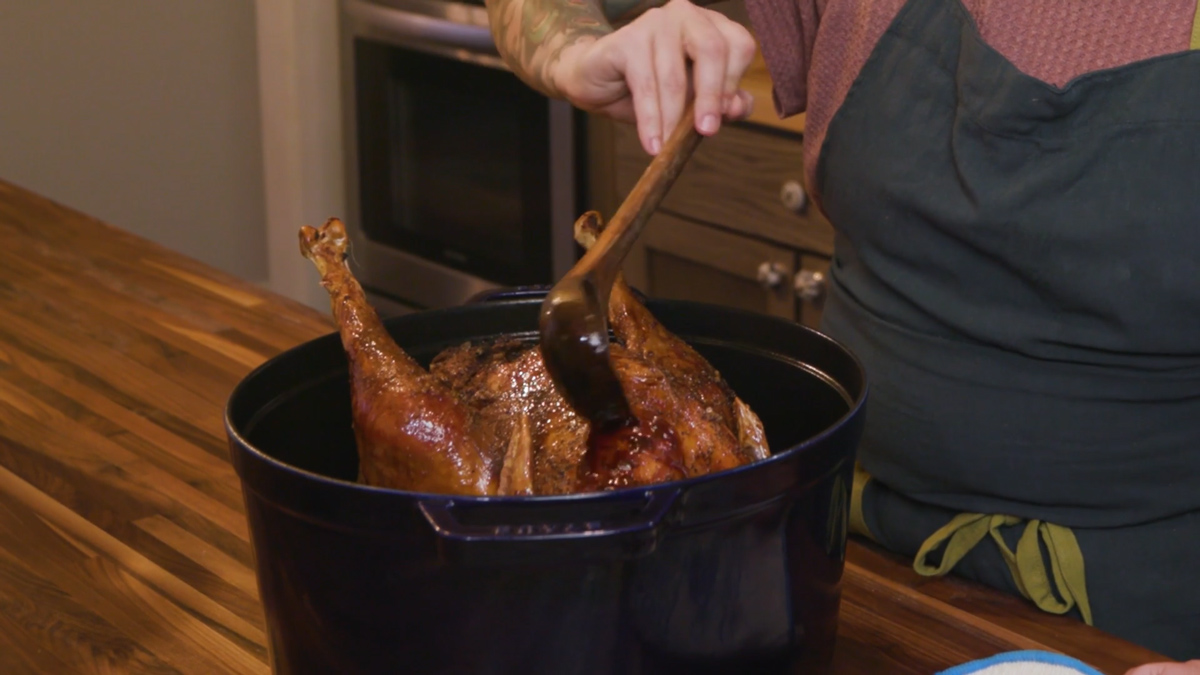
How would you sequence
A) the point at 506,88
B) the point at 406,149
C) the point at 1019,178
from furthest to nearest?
the point at 406,149, the point at 506,88, the point at 1019,178

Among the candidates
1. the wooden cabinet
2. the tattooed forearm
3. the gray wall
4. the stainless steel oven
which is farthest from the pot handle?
the gray wall

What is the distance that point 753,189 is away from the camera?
2.08 metres

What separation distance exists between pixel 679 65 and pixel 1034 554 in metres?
0.46

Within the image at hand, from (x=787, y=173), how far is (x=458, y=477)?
1.43 metres

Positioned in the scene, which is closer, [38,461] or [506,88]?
[38,461]

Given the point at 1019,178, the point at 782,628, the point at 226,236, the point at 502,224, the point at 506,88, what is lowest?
the point at 226,236

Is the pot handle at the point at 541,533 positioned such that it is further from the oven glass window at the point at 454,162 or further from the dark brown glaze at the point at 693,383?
the oven glass window at the point at 454,162

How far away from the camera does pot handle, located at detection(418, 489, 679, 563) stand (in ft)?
1.64

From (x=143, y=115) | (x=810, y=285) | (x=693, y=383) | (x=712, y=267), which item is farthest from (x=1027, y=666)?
(x=143, y=115)

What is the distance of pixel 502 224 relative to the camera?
2.73m

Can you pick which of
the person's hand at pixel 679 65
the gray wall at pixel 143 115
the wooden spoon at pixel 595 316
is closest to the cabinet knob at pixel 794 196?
the person's hand at pixel 679 65

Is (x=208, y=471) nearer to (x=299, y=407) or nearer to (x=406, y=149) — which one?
(x=299, y=407)

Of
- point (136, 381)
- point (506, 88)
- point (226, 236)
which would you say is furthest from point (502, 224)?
point (136, 381)

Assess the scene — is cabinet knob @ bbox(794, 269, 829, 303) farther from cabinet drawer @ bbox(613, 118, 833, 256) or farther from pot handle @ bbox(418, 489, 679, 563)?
pot handle @ bbox(418, 489, 679, 563)
